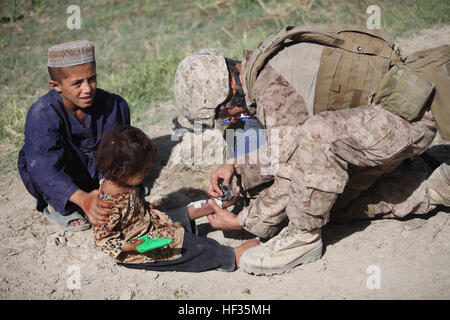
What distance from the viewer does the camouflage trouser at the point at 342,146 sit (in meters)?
2.48

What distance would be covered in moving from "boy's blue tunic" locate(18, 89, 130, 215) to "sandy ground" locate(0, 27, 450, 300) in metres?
0.35

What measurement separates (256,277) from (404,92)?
1.43m

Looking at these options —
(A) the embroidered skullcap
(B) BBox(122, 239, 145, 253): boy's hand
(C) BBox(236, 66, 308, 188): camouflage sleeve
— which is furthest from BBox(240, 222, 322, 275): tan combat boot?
Answer: (A) the embroidered skullcap

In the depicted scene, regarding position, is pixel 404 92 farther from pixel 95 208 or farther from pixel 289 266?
pixel 95 208

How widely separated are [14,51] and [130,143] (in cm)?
546

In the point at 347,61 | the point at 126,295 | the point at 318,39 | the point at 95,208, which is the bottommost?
the point at 126,295

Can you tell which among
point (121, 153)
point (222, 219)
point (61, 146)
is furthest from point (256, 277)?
point (61, 146)

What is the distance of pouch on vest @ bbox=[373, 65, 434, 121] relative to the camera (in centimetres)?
242

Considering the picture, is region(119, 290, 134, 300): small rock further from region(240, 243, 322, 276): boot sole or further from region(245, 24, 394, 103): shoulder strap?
region(245, 24, 394, 103): shoulder strap

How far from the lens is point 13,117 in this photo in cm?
489

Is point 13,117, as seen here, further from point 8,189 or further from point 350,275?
point 350,275

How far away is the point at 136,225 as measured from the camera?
280 centimetres

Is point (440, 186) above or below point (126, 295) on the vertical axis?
above

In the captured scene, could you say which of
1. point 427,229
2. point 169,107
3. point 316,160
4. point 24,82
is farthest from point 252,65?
point 24,82
